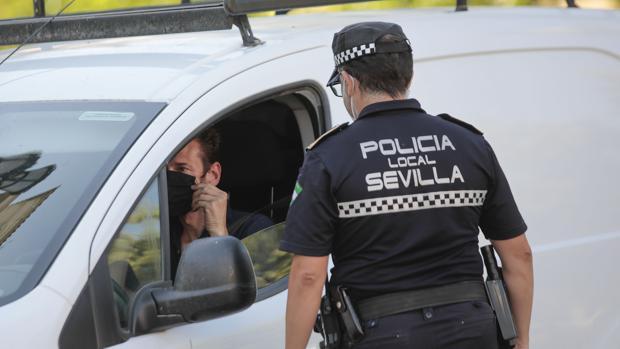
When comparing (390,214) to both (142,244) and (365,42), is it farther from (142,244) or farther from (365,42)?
(142,244)

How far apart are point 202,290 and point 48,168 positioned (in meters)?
0.60

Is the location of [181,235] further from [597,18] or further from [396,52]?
[597,18]

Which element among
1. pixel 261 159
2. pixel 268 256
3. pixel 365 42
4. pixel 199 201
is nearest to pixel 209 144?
pixel 199 201

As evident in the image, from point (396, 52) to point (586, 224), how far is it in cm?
127

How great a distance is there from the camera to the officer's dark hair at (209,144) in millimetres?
3992

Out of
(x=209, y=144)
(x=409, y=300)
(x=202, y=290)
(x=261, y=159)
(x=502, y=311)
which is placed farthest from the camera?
(x=261, y=159)

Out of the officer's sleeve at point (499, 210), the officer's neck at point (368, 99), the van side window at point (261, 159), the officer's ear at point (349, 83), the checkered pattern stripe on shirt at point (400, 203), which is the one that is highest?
the officer's ear at point (349, 83)

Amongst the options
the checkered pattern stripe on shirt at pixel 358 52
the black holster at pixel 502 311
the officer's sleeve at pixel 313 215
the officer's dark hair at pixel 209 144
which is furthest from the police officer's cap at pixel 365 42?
the officer's dark hair at pixel 209 144

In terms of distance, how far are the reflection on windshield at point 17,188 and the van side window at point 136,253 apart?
25 centimetres

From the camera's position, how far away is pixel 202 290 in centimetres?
294

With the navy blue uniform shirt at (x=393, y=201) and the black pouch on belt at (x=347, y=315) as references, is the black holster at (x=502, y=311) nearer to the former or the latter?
the navy blue uniform shirt at (x=393, y=201)

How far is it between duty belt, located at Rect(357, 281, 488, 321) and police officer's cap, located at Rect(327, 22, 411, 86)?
24.0 inches

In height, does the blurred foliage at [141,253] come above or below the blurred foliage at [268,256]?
above

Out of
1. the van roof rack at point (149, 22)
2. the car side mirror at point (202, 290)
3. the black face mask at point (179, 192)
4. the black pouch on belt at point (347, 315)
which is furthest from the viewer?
the black face mask at point (179, 192)
